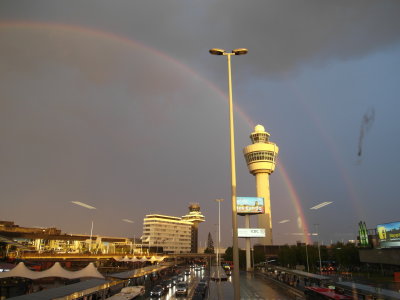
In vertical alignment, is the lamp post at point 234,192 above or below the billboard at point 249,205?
below

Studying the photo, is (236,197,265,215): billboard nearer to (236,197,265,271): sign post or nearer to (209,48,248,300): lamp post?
(236,197,265,271): sign post

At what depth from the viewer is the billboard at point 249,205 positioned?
349 ft

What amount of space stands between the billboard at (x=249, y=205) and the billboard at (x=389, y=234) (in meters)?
37.7

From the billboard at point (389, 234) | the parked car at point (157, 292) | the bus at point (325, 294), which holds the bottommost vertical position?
the parked car at point (157, 292)

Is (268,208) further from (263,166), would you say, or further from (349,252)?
(349,252)

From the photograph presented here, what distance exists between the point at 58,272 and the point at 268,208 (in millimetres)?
128021

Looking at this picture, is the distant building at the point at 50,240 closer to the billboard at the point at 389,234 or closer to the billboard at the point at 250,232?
the billboard at the point at 250,232

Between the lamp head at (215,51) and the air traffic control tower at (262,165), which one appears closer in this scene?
the lamp head at (215,51)

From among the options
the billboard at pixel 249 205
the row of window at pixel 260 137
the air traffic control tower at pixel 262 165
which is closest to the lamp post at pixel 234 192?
the billboard at pixel 249 205

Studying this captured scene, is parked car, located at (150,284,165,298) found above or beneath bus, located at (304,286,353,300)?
A: beneath

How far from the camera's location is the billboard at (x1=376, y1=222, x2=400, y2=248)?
74500 mm

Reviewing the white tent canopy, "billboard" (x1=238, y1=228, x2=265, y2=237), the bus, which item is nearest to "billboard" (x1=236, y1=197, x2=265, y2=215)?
"billboard" (x1=238, y1=228, x2=265, y2=237)

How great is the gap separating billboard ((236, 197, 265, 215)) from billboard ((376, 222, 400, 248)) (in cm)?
3768

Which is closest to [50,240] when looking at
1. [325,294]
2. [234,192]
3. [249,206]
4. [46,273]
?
[249,206]
